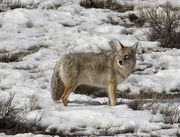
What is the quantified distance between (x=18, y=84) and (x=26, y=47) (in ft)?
9.28

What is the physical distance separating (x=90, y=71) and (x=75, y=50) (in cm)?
361

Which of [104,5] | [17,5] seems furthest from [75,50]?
[104,5]

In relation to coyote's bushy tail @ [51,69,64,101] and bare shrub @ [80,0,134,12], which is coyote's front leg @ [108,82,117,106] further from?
bare shrub @ [80,0,134,12]

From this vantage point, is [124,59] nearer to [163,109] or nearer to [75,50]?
[163,109]

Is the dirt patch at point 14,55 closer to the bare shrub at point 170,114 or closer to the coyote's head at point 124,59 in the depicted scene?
the coyote's head at point 124,59

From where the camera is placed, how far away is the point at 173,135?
6766mm

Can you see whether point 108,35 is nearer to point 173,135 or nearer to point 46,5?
point 46,5

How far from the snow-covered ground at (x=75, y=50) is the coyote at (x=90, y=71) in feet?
1.10

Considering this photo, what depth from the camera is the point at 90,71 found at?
9.16 meters

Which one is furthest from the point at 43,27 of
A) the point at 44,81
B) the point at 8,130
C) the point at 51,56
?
the point at 8,130

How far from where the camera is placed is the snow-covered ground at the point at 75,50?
7.32 metres

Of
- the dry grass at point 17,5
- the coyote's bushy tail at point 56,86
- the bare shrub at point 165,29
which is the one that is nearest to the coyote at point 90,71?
the coyote's bushy tail at point 56,86

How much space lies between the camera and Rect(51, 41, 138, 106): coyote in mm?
8922

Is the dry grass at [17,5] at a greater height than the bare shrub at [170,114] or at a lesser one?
greater
